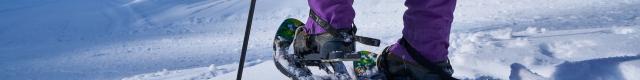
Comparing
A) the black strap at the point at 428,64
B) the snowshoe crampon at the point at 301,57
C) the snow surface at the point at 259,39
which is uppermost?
the black strap at the point at 428,64

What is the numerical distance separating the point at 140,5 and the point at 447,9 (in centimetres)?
532

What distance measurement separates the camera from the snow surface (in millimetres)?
2312

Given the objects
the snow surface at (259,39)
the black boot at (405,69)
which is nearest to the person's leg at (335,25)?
the black boot at (405,69)

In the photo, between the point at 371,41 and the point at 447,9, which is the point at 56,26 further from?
the point at 447,9

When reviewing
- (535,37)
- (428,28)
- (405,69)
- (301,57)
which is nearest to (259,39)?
(535,37)

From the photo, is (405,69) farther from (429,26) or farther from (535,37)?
(535,37)

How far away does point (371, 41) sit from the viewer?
1.89m

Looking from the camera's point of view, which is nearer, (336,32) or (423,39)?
Answer: (423,39)

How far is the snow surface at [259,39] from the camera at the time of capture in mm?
2312

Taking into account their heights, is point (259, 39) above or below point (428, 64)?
below

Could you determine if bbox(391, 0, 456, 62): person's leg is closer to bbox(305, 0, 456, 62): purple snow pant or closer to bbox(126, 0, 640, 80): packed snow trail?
bbox(305, 0, 456, 62): purple snow pant

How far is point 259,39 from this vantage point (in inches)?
149

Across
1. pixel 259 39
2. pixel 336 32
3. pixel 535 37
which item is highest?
pixel 336 32

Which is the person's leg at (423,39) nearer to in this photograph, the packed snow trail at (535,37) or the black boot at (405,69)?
the black boot at (405,69)
